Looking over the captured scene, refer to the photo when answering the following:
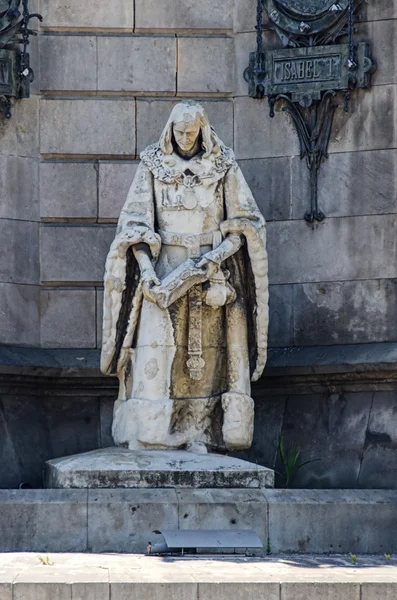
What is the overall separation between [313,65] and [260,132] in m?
0.90

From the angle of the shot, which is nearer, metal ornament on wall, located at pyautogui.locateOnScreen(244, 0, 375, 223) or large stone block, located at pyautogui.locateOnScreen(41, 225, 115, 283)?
metal ornament on wall, located at pyautogui.locateOnScreen(244, 0, 375, 223)

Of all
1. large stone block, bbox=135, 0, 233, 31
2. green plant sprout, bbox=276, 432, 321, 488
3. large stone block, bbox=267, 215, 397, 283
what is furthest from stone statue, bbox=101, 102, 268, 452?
large stone block, bbox=135, 0, 233, 31

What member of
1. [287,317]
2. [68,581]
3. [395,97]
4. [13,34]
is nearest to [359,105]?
[395,97]

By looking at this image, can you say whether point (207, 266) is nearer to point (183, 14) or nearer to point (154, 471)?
point (154, 471)

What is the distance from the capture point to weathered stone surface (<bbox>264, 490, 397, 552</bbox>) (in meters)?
17.8

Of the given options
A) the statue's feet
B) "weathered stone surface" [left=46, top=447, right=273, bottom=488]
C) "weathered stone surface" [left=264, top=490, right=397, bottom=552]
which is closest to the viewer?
"weathered stone surface" [left=264, top=490, right=397, bottom=552]

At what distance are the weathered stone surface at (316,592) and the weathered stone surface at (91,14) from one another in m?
7.84

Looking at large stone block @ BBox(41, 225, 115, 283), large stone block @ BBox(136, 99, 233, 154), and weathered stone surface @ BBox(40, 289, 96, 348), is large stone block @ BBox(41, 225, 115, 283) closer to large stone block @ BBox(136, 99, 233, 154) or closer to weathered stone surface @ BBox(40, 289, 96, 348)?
weathered stone surface @ BBox(40, 289, 96, 348)

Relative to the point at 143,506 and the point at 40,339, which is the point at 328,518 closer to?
the point at 143,506

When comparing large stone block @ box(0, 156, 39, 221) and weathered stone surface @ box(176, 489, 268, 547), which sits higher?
large stone block @ box(0, 156, 39, 221)

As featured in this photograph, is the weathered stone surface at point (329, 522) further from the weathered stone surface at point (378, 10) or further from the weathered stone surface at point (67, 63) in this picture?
the weathered stone surface at point (67, 63)

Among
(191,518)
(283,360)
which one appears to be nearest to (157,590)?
(191,518)

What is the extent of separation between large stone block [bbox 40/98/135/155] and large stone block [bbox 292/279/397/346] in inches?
93.5

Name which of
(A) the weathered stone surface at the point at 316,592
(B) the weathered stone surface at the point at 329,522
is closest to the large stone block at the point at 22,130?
(B) the weathered stone surface at the point at 329,522
